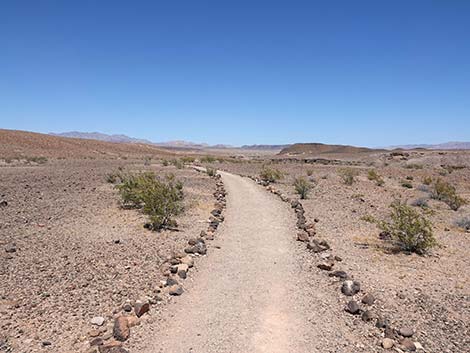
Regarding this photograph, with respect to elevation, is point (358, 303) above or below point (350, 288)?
below

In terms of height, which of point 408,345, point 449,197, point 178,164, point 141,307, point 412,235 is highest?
point 178,164

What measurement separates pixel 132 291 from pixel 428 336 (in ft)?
16.3

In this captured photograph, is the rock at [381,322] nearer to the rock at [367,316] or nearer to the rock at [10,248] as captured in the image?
the rock at [367,316]

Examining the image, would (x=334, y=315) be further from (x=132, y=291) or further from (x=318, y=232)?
(x=318, y=232)

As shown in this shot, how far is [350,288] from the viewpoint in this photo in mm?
7207

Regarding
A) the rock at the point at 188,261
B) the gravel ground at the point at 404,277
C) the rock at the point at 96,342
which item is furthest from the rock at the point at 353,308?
the rock at the point at 96,342

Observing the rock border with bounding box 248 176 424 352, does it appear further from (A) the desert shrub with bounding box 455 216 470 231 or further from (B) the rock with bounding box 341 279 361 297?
(A) the desert shrub with bounding box 455 216 470 231

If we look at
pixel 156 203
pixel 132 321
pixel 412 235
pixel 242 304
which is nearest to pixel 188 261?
pixel 242 304

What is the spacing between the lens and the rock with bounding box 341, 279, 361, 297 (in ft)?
23.5

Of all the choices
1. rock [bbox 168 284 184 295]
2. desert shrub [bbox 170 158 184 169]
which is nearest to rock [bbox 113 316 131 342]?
rock [bbox 168 284 184 295]

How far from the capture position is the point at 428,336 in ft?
19.1

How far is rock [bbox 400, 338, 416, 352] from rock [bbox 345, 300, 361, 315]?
0.97 meters

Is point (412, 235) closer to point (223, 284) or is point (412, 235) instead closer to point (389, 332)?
point (389, 332)

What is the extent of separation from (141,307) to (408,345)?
402cm
